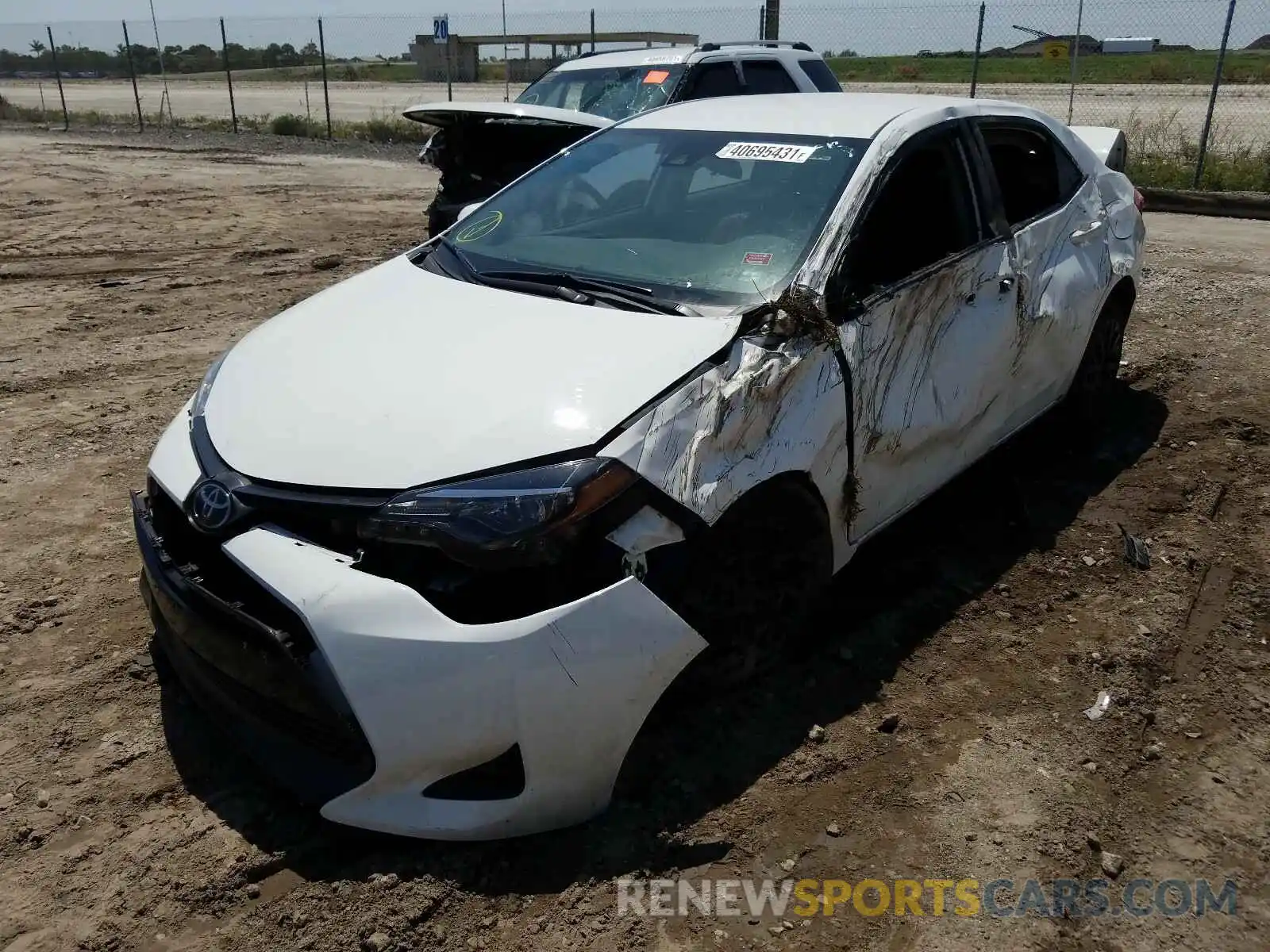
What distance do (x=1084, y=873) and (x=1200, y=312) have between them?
5.96 meters

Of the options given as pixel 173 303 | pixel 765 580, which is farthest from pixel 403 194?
pixel 765 580

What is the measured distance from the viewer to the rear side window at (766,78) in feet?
29.2

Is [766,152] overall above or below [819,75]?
below

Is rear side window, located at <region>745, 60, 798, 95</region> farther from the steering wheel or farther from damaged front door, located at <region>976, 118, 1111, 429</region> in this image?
the steering wheel

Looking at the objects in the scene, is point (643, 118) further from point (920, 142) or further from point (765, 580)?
point (765, 580)

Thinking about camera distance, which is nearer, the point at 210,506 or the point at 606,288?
the point at 210,506

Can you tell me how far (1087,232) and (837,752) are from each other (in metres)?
2.82

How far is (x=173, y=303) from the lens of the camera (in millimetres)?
7547

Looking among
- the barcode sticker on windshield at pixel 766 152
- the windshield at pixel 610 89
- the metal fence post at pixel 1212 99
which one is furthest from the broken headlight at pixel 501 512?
the metal fence post at pixel 1212 99

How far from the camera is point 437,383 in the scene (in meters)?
2.72

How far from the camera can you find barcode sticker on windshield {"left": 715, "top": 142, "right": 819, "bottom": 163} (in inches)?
139

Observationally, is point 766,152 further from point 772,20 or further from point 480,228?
point 772,20

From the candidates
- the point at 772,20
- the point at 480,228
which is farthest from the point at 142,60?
A: the point at 480,228

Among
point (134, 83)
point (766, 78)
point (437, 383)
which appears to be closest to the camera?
point (437, 383)
